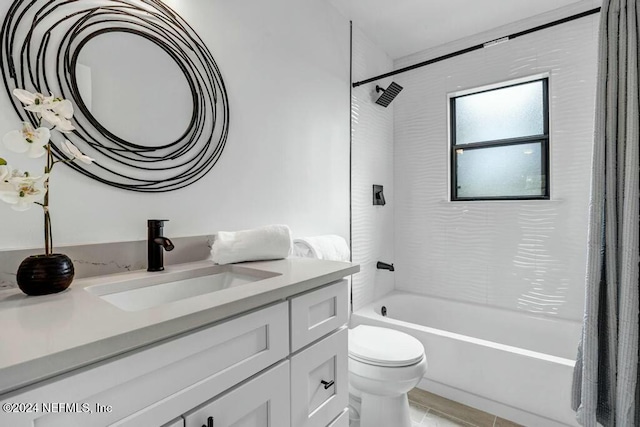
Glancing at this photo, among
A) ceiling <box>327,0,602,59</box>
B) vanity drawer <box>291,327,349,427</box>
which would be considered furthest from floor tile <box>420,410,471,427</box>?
Answer: ceiling <box>327,0,602,59</box>

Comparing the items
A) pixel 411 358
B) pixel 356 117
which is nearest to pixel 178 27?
pixel 356 117

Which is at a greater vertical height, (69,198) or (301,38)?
(301,38)

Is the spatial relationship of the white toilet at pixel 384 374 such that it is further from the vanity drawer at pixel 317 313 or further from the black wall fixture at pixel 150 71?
the black wall fixture at pixel 150 71

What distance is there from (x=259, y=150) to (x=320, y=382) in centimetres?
106

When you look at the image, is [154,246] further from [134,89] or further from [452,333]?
[452,333]

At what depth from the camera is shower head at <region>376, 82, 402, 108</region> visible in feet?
7.72

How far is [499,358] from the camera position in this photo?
1.72 meters

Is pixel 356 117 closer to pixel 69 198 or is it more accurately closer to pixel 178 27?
pixel 178 27

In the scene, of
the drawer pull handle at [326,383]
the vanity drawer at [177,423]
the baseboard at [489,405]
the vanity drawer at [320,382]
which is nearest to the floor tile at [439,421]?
the baseboard at [489,405]

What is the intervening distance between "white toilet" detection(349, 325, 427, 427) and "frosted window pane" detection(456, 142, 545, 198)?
1.49 meters

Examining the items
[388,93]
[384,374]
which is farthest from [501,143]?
[384,374]

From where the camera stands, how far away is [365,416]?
1.54 m

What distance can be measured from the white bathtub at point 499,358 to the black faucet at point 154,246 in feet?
5.04

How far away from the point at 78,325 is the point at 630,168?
1710mm
